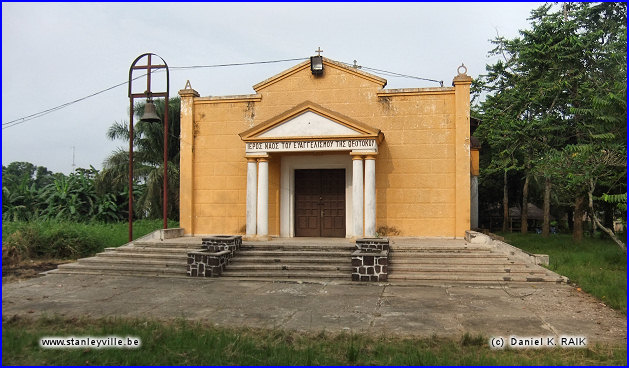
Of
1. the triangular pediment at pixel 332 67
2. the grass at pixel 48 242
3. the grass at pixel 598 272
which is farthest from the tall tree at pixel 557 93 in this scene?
the grass at pixel 48 242

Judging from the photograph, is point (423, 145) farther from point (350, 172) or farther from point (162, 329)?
point (162, 329)

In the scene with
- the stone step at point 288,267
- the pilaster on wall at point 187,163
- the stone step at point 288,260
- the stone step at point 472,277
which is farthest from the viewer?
the pilaster on wall at point 187,163

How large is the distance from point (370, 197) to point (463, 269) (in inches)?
130

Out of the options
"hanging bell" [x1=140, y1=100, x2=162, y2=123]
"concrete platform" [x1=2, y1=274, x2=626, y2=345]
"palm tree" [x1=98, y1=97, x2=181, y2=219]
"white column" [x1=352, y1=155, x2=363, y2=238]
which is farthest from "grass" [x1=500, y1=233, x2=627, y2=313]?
"palm tree" [x1=98, y1=97, x2=181, y2=219]

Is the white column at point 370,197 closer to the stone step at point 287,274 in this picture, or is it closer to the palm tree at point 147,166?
the stone step at point 287,274

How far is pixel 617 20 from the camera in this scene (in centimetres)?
2186

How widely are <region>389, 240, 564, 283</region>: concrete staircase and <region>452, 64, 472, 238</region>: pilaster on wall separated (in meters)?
1.80

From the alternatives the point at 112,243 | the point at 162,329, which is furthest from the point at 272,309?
the point at 112,243

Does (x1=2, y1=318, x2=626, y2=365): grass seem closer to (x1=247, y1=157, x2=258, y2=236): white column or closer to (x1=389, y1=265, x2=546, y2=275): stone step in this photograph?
(x1=389, y1=265, x2=546, y2=275): stone step

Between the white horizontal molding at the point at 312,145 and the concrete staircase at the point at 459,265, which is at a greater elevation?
the white horizontal molding at the point at 312,145

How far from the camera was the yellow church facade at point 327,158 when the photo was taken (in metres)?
13.1

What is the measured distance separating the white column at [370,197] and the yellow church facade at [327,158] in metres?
0.03

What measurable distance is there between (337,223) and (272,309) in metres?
7.41

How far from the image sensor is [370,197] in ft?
41.3
